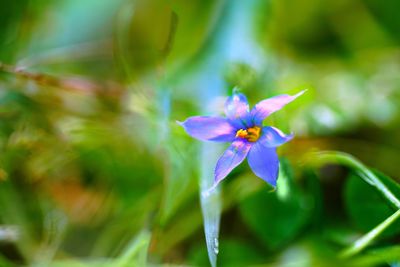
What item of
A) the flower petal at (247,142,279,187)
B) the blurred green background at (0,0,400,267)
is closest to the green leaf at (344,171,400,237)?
the blurred green background at (0,0,400,267)

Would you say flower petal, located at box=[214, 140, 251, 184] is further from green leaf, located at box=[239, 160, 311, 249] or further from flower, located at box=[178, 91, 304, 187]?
green leaf, located at box=[239, 160, 311, 249]

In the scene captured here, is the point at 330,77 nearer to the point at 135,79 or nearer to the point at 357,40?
the point at 357,40

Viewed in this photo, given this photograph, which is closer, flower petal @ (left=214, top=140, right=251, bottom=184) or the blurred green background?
flower petal @ (left=214, top=140, right=251, bottom=184)

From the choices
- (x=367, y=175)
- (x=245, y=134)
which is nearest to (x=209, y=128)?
(x=245, y=134)

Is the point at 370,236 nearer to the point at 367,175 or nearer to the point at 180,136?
the point at 367,175

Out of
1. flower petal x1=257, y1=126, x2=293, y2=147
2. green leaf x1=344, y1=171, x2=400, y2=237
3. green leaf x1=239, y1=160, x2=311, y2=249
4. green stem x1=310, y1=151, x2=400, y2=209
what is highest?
flower petal x1=257, y1=126, x2=293, y2=147

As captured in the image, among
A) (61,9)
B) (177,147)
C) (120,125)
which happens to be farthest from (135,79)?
(61,9)

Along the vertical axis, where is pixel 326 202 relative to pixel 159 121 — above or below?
below
